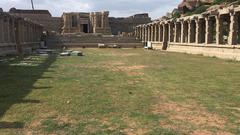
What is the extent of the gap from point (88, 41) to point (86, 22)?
23.9 metres

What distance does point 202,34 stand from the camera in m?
39.2

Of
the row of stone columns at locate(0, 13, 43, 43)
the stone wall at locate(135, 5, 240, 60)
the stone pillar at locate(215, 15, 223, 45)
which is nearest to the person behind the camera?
the stone wall at locate(135, 5, 240, 60)

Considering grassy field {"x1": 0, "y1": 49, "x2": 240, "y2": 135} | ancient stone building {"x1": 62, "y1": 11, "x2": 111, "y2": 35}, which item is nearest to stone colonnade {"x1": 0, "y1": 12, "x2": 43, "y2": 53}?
grassy field {"x1": 0, "y1": 49, "x2": 240, "y2": 135}

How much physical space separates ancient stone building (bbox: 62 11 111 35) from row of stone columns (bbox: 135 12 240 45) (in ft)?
67.1

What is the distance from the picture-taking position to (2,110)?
850 cm

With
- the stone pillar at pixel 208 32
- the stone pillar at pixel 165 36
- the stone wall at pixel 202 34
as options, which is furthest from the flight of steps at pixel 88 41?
the stone pillar at pixel 208 32

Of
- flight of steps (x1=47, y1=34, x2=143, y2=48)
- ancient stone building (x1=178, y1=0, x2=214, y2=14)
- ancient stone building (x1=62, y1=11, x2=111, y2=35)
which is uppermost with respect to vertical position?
ancient stone building (x1=178, y1=0, x2=214, y2=14)

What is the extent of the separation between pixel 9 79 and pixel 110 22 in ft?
260

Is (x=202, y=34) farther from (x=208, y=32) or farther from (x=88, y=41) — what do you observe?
(x=88, y=41)

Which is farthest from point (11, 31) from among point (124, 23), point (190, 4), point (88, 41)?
point (190, 4)

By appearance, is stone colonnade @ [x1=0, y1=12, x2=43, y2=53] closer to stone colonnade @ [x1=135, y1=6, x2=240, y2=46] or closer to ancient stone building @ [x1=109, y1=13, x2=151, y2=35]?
stone colonnade @ [x1=135, y1=6, x2=240, y2=46]

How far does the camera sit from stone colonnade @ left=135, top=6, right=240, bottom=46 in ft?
96.5

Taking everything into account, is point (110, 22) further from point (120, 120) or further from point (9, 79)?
point (120, 120)

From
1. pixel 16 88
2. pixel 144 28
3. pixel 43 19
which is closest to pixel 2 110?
pixel 16 88
